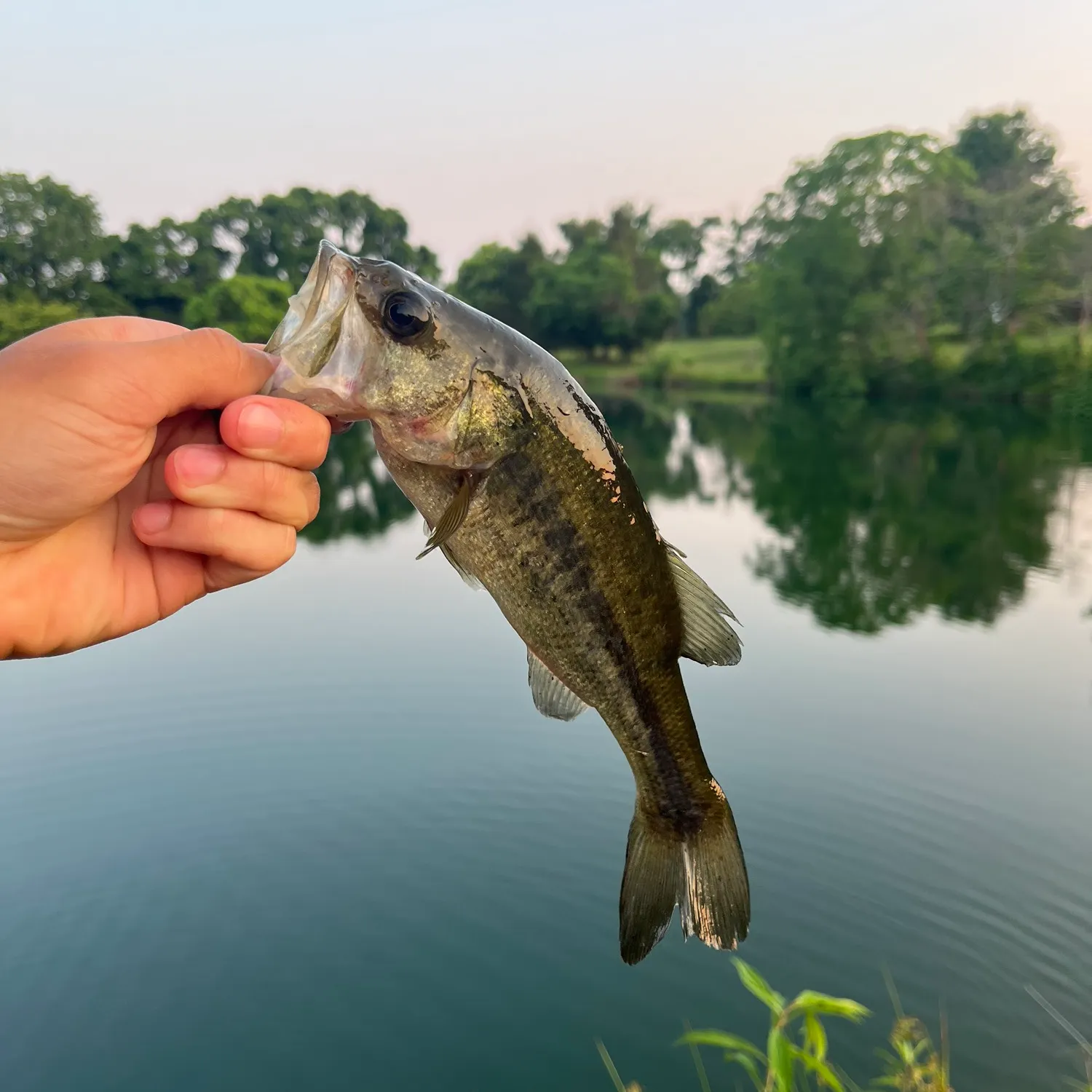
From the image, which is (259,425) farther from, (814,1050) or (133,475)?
(814,1050)

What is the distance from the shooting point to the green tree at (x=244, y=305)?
48.3 m

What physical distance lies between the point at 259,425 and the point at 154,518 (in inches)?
19.8

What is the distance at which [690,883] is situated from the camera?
2.40 metres

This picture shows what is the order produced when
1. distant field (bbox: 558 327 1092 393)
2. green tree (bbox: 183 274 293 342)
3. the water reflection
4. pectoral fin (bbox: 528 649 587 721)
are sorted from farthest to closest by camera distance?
distant field (bbox: 558 327 1092 393) < green tree (bbox: 183 274 293 342) < the water reflection < pectoral fin (bbox: 528 649 587 721)

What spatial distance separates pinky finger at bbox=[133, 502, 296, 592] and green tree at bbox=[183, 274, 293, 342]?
47.9 m

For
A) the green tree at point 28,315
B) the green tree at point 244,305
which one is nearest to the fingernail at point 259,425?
the green tree at point 244,305

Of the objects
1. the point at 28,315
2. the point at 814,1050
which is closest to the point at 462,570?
the point at 814,1050

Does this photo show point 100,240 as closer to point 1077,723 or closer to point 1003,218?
point 1003,218

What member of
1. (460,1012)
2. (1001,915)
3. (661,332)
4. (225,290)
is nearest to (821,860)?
(1001,915)

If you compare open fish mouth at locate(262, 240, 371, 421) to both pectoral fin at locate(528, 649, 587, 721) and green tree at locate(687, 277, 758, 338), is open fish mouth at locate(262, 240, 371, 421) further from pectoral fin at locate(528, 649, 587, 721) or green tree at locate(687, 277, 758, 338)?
green tree at locate(687, 277, 758, 338)

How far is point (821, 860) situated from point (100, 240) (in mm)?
75366

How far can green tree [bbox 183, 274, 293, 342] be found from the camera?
48281mm

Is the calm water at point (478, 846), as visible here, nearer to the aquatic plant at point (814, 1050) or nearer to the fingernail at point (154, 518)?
the aquatic plant at point (814, 1050)

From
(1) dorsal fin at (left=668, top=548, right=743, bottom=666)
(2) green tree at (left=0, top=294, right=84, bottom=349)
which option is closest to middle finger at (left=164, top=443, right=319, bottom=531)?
(1) dorsal fin at (left=668, top=548, right=743, bottom=666)
